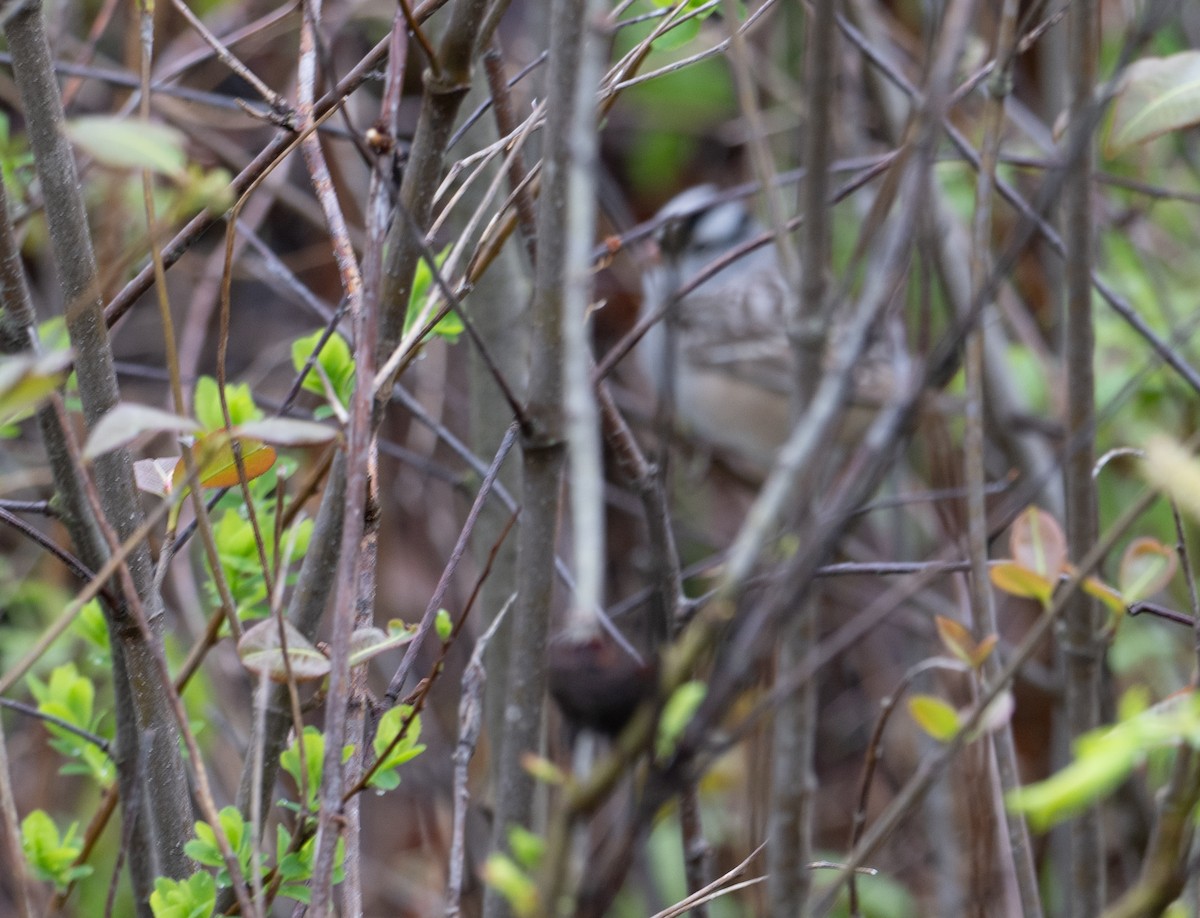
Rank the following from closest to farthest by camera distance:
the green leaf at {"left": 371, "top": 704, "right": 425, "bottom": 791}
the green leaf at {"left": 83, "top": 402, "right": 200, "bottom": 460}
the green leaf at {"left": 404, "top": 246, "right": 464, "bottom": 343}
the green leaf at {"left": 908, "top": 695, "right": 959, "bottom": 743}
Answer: the green leaf at {"left": 83, "top": 402, "right": 200, "bottom": 460}
the green leaf at {"left": 908, "top": 695, "right": 959, "bottom": 743}
the green leaf at {"left": 371, "top": 704, "right": 425, "bottom": 791}
the green leaf at {"left": 404, "top": 246, "right": 464, "bottom": 343}

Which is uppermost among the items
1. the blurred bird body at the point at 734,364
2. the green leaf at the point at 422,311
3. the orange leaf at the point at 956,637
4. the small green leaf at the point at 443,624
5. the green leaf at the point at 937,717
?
the blurred bird body at the point at 734,364

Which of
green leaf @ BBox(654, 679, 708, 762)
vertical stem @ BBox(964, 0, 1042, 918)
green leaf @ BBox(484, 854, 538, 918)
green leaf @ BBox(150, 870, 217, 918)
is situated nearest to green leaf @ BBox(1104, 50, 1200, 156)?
vertical stem @ BBox(964, 0, 1042, 918)

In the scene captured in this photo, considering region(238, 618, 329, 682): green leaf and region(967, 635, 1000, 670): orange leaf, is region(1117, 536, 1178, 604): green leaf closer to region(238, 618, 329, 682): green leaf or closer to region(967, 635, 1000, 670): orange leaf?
region(967, 635, 1000, 670): orange leaf

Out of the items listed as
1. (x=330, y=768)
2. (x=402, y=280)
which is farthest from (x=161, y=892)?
(x=402, y=280)

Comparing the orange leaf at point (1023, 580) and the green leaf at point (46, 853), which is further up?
the orange leaf at point (1023, 580)

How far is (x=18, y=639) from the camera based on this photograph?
6.73 ft

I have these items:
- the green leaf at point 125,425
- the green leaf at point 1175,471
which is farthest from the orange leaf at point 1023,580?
the green leaf at point 125,425

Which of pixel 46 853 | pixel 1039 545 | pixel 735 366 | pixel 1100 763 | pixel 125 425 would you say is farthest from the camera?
pixel 735 366

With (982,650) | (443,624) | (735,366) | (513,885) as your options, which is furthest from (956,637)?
(735,366)

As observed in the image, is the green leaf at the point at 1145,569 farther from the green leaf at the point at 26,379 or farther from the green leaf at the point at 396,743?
the green leaf at the point at 26,379

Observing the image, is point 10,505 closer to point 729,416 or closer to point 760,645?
point 760,645

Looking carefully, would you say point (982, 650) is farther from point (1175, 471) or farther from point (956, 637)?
point (1175, 471)

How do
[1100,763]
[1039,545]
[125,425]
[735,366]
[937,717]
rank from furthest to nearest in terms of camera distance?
[735,366] → [1039,545] → [937,717] → [125,425] → [1100,763]

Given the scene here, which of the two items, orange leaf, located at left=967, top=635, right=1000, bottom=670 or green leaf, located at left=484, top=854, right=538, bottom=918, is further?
orange leaf, located at left=967, top=635, right=1000, bottom=670
